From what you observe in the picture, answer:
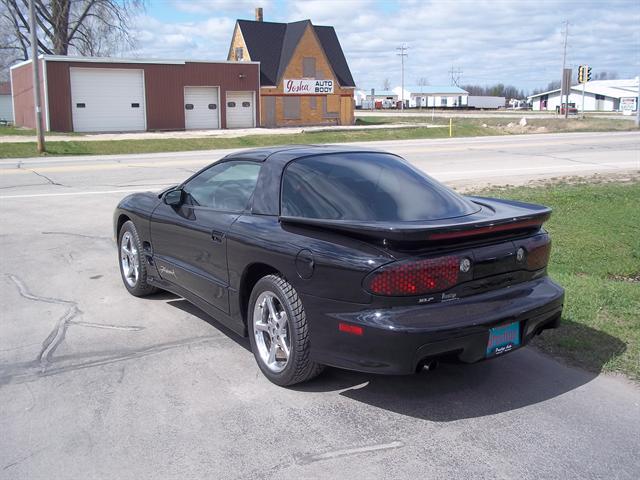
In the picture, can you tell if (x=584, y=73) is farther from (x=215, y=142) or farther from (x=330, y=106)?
(x=215, y=142)

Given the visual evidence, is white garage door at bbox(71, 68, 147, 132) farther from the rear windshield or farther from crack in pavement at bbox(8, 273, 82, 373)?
the rear windshield

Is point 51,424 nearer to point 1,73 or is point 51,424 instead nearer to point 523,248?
point 523,248

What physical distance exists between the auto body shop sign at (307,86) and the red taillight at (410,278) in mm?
44611

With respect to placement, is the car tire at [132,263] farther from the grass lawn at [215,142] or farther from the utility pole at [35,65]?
the grass lawn at [215,142]

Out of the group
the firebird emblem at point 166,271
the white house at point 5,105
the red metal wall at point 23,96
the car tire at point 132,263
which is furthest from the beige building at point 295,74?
the firebird emblem at point 166,271

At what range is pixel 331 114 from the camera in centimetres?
5019

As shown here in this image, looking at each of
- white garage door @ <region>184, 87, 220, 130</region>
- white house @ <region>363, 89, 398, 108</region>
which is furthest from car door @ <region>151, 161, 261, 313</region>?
white house @ <region>363, 89, 398, 108</region>

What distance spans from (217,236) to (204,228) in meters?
0.26

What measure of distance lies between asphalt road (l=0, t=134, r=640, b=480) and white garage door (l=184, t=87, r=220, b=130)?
122ft

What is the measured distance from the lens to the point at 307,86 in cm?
4825

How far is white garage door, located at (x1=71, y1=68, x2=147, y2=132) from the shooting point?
37881 mm

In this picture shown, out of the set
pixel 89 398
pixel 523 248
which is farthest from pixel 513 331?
pixel 89 398

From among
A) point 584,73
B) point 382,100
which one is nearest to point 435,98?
point 382,100

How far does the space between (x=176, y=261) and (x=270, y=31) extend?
45.9m
